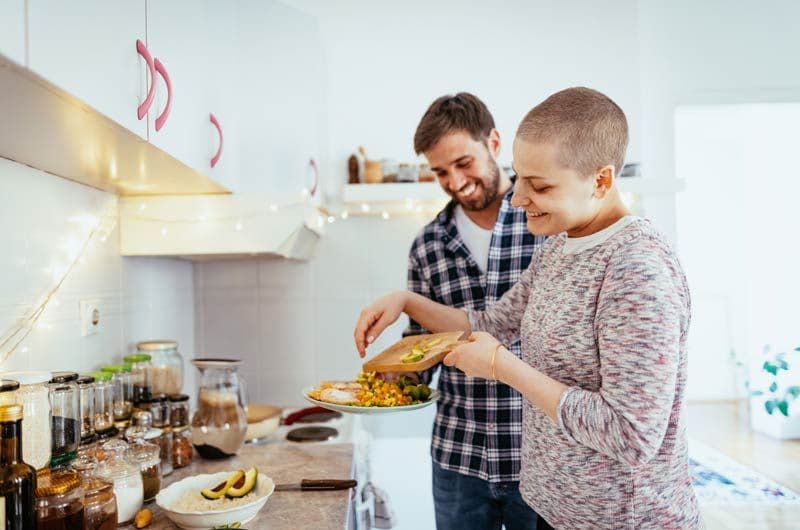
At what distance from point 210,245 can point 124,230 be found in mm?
258

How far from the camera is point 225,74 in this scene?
5.85ft

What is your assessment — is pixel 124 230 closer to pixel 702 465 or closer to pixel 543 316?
pixel 543 316

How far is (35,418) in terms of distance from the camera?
3.09ft

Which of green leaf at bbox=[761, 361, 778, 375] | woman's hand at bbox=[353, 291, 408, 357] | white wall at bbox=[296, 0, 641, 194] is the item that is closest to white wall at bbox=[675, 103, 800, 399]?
green leaf at bbox=[761, 361, 778, 375]

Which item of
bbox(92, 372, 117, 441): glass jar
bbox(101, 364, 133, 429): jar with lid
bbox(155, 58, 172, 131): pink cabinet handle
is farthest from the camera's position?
bbox(101, 364, 133, 429): jar with lid

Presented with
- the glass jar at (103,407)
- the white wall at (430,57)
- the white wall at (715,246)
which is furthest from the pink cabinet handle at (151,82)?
the white wall at (715,246)

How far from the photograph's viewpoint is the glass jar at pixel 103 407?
1246mm

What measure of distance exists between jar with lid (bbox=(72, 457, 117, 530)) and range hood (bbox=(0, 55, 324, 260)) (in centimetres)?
59

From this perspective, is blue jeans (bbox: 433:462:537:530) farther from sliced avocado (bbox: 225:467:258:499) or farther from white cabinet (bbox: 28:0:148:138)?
white cabinet (bbox: 28:0:148:138)

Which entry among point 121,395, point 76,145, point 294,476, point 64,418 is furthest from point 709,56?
point 64,418

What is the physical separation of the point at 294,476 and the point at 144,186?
0.89m

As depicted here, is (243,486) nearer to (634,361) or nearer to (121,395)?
(121,395)

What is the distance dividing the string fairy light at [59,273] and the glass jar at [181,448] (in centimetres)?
41

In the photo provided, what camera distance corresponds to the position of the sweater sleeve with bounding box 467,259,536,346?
1.22m
